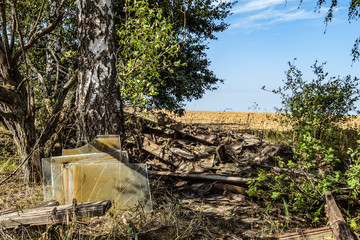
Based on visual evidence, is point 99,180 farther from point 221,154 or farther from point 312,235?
point 221,154

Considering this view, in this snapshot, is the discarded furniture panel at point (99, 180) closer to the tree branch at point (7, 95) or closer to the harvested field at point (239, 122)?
the tree branch at point (7, 95)

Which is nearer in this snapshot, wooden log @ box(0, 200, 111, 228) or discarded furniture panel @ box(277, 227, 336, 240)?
wooden log @ box(0, 200, 111, 228)

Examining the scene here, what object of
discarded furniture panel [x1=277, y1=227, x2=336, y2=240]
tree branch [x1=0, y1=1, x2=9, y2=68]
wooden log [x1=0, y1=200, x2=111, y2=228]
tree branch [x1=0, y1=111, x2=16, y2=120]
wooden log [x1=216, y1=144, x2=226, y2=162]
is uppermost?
tree branch [x1=0, y1=1, x2=9, y2=68]

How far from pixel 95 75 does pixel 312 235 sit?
3.84 meters

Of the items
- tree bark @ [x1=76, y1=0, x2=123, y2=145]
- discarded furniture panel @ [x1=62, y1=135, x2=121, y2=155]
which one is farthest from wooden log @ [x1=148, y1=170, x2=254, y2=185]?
tree bark @ [x1=76, y1=0, x2=123, y2=145]

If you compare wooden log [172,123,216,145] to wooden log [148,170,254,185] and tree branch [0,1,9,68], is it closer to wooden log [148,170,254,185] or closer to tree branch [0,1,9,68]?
wooden log [148,170,254,185]

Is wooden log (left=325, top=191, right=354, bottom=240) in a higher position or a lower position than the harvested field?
lower

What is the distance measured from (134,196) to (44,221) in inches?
48.7

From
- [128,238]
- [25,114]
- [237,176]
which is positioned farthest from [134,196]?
[25,114]

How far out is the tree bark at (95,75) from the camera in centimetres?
473

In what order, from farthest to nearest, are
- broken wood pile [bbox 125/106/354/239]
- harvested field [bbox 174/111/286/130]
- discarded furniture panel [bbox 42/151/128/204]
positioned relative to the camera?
harvested field [bbox 174/111/286/130]
broken wood pile [bbox 125/106/354/239]
discarded furniture panel [bbox 42/151/128/204]

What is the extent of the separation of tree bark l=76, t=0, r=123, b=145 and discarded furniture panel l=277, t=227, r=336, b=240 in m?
2.95

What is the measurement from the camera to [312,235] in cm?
362

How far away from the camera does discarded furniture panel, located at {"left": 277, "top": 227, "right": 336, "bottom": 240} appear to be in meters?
3.55
